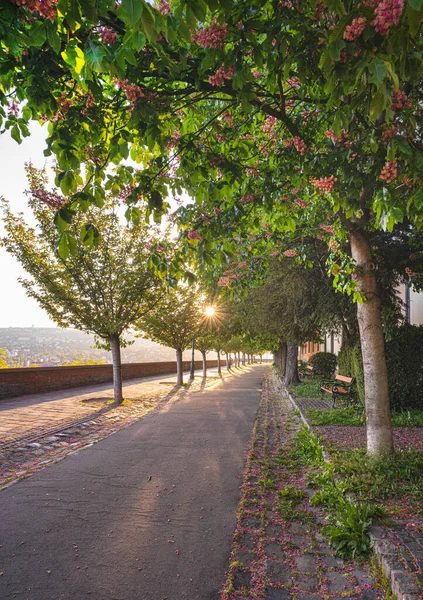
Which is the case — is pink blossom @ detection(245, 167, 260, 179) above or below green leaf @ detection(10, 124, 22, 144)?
above

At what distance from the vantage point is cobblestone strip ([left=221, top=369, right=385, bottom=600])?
295 cm

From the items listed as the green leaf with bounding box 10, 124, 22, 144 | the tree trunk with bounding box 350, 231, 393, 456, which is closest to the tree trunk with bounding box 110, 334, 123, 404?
the tree trunk with bounding box 350, 231, 393, 456

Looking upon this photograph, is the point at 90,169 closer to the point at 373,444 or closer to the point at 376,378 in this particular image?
the point at 376,378

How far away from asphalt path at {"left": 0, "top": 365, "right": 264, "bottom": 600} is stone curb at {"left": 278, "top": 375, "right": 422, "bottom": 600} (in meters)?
1.29

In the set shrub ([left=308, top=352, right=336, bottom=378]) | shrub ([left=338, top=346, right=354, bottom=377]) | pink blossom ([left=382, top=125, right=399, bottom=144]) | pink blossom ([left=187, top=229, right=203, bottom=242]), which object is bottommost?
shrub ([left=308, top=352, right=336, bottom=378])

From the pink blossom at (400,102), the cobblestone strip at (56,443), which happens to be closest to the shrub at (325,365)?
the cobblestone strip at (56,443)

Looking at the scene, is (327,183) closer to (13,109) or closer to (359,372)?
(13,109)

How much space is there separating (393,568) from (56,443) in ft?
20.8

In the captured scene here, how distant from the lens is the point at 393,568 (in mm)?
2941

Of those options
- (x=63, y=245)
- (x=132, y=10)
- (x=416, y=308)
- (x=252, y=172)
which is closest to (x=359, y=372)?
(x=416, y=308)

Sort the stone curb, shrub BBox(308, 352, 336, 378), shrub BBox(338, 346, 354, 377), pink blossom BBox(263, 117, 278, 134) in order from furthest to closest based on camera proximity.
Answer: shrub BBox(308, 352, 336, 378) < shrub BBox(338, 346, 354, 377) < pink blossom BBox(263, 117, 278, 134) < the stone curb

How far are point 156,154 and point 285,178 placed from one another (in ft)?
5.80

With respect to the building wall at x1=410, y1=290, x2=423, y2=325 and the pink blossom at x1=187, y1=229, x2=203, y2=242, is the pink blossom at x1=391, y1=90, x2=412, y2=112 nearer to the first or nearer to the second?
the pink blossom at x1=187, y1=229, x2=203, y2=242

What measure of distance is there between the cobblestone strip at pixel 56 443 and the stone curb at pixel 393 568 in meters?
4.50
